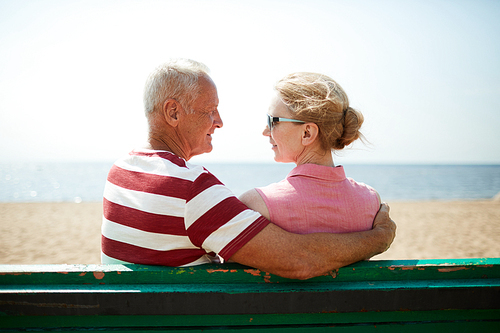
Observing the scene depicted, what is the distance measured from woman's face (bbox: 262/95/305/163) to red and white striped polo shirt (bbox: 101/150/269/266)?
59cm

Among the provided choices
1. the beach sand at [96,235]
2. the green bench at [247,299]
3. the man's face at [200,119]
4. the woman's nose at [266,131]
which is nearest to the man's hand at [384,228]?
the green bench at [247,299]

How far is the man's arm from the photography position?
128cm

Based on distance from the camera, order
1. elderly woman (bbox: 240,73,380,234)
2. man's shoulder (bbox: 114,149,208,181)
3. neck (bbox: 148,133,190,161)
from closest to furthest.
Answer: man's shoulder (bbox: 114,149,208,181) < elderly woman (bbox: 240,73,380,234) < neck (bbox: 148,133,190,161)

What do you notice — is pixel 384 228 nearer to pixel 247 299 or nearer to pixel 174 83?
pixel 247 299

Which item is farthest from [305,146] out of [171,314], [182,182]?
[171,314]

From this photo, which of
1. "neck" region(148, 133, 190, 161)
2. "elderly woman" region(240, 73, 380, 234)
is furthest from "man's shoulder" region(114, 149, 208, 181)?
"elderly woman" region(240, 73, 380, 234)

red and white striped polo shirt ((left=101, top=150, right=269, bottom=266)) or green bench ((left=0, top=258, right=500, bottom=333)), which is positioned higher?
red and white striped polo shirt ((left=101, top=150, right=269, bottom=266))

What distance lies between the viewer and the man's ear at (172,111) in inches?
75.0

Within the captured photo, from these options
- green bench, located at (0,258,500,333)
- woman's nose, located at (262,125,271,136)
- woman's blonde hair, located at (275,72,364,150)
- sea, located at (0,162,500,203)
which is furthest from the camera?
sea, located at (0,162,500,203)

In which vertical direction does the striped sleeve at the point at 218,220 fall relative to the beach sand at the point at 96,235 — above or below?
above

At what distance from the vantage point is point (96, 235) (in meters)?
9.66

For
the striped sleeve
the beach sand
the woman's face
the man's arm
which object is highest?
the woman's face

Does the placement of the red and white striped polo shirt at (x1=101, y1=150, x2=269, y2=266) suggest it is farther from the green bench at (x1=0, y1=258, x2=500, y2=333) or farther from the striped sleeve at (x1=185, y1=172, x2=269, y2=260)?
the green bench at (x1=0, y1=258, x2=500, y2=333)

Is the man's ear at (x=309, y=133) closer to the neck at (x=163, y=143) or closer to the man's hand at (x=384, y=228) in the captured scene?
the man's hand at (x=384, y=228)
